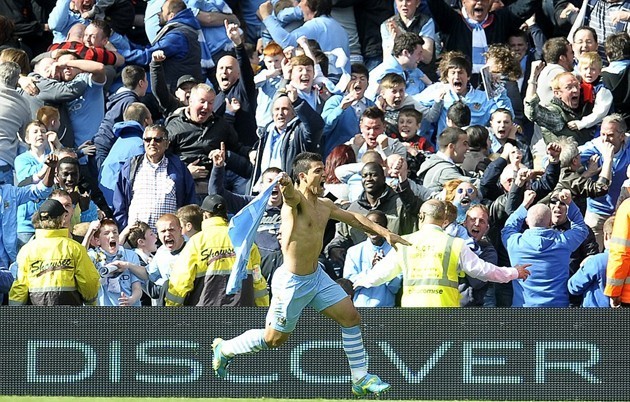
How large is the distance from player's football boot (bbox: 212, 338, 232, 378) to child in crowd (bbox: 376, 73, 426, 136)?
4568mm

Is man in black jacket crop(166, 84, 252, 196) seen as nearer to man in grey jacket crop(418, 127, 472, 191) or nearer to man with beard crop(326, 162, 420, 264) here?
man with beard crop(326, 162, 420, 264)

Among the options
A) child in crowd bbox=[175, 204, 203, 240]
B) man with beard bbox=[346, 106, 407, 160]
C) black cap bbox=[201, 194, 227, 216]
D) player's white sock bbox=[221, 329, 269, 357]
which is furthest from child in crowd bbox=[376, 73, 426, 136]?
player's white sock bbox=[221, 329, 269, 357]

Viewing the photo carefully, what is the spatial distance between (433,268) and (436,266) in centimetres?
3

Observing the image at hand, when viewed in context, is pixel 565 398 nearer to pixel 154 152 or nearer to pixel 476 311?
pixel 476 311

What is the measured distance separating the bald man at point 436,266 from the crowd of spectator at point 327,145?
19 millimetres

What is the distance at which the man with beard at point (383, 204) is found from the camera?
13.3 m

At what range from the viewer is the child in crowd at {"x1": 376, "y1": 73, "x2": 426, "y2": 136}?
1506cm

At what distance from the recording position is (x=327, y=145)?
15.2 meters

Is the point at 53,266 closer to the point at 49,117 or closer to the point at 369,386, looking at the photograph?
the point at 369,386

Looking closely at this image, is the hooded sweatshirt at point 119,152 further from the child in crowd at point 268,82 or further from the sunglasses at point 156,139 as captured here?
the child in crowd at point 268,82

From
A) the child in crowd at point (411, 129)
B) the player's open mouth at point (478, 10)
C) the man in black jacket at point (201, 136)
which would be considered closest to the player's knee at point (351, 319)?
the man in black jacket at point (201, 136)

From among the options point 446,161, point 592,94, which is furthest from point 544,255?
point 592,94

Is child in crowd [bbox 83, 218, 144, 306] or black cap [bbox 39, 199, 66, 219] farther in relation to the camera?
child in crowd [bbox 83, 218, 144, 306]

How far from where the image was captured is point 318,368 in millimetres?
11570
